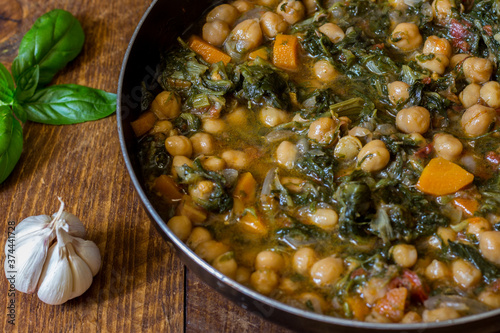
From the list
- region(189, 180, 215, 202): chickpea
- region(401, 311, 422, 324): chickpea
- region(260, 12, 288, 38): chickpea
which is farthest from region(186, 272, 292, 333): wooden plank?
region(260, 12, 288, 38): chickpea

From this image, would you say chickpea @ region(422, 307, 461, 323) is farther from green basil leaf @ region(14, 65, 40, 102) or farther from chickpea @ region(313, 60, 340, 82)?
green basil leaf @ region(14, 65, 40, 102)

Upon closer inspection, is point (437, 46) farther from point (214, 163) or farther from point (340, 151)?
point (214, 163)

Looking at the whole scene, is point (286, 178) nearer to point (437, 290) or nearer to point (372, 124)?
point (372, 124)

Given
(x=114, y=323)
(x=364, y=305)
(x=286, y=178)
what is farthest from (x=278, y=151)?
(x=114, y=323)

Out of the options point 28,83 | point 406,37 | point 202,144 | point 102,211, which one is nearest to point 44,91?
point 28,83

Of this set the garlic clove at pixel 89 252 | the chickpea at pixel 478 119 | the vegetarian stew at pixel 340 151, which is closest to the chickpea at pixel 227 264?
the vegetarian stew at pixel 340 151

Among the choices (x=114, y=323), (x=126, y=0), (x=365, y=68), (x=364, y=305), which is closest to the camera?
(x=364, y=305)
